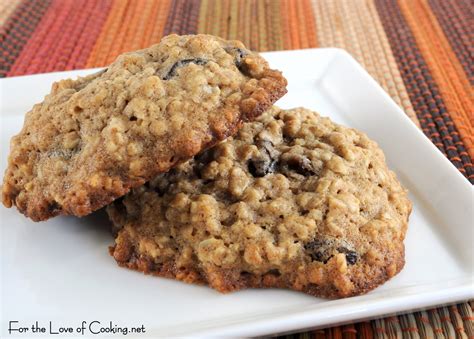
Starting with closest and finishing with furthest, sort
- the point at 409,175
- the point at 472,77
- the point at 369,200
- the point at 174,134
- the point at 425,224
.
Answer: the point at 174,134 → the point at 369,200 → the point at 425,224 → the point at 409,175 → the point at 472,77

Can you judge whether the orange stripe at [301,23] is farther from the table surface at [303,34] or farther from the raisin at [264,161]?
the raisin at [264,161]

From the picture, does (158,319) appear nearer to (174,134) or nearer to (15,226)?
(174,134)

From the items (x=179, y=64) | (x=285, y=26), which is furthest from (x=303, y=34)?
(x=179, y=64)

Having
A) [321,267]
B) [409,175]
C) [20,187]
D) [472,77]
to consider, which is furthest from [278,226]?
[472,77]

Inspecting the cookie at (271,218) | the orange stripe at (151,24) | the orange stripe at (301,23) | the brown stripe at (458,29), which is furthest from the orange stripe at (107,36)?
the brown stripe at (458,29)

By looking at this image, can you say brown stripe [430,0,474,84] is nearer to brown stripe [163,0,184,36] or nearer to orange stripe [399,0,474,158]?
orange stripe [399,0,474,158]

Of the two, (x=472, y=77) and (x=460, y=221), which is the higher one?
(x=460, y=221)

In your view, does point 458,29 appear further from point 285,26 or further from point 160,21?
point 160,21
